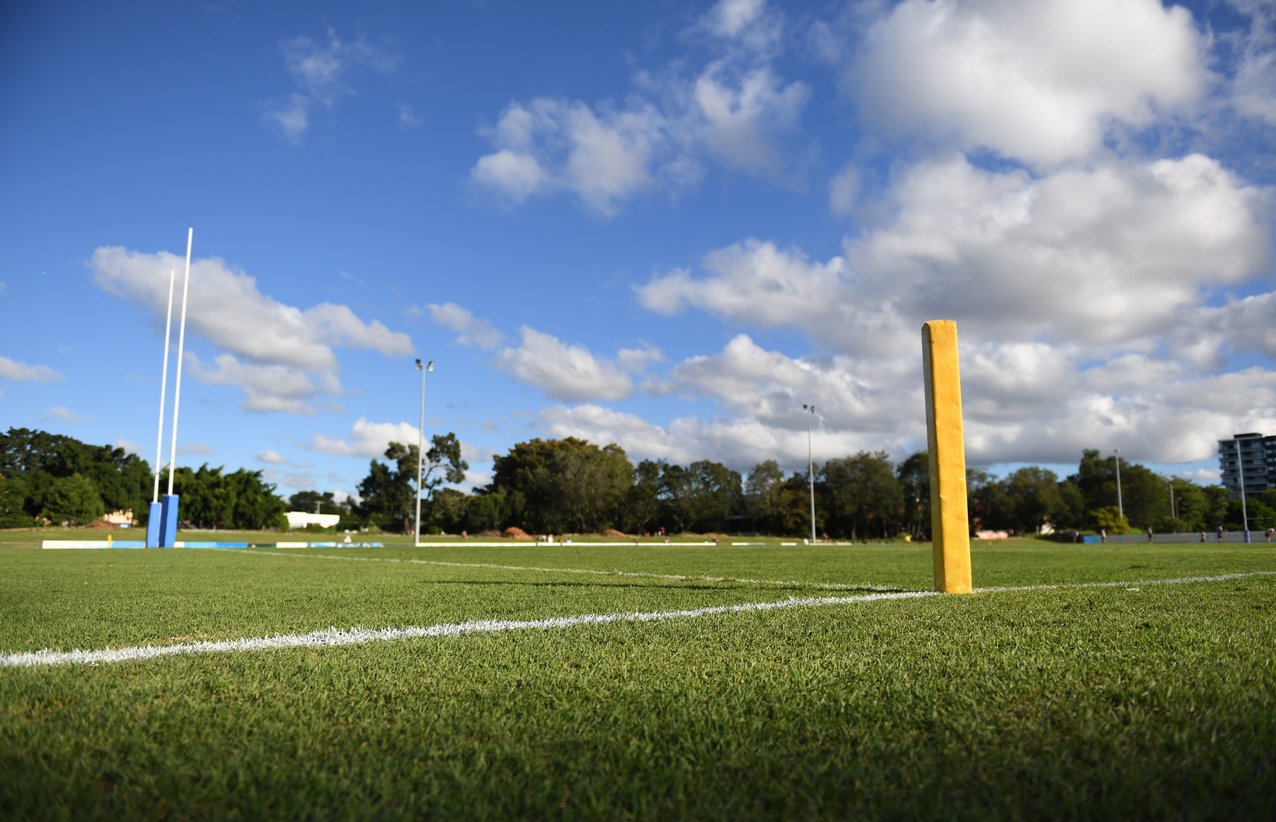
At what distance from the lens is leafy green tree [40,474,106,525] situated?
3994 cm

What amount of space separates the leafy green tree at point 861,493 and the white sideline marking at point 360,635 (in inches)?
2145

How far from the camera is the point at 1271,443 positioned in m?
143

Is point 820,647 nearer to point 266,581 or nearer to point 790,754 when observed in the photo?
point 790,754

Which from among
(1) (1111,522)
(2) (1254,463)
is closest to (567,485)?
(1) (1111,522)

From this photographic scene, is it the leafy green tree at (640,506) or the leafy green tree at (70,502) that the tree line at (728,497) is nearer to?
the leafy green tree at (640,506)

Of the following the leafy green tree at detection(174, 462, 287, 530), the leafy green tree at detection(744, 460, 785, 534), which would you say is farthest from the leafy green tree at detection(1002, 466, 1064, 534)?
the leafy green tree at detection(174, 462, 287, 530)

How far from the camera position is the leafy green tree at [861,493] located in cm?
5819

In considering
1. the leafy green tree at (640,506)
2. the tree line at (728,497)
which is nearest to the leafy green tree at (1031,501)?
the tree line at (728,497)

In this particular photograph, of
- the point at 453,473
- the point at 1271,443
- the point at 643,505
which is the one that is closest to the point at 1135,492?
the point at 643,505

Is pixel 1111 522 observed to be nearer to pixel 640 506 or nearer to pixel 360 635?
pixel 640 506

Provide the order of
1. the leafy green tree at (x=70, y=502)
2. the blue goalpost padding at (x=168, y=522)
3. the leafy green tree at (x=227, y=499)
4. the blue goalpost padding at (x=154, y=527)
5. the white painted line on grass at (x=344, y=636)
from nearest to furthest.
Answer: the white painted line on grass at (x=344, y=636) < the blue goalpost padding at (x=154, y=527) < the blue goalpost padding at (x=168, y=522) < the leafy green tree at (x=70, y=502) < the leafy green tree at (x=227, y=499)

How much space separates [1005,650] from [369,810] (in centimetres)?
277

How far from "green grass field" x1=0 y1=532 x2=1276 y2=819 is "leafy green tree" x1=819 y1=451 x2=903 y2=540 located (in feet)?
184

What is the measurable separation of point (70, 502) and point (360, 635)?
4694 cm
